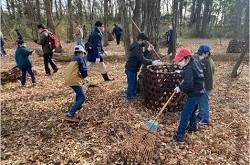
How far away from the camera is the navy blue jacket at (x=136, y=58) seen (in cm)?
610

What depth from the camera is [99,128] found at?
17.8ft

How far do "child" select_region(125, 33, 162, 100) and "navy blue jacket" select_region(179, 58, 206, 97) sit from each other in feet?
4.53

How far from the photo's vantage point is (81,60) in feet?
17.8

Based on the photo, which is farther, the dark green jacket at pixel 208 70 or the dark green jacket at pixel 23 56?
the dark green jacket at pixel 23 56

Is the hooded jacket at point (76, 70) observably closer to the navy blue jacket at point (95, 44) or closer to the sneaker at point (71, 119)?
the sneaker at point (71, 119)

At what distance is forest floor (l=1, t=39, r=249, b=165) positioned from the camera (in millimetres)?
4594

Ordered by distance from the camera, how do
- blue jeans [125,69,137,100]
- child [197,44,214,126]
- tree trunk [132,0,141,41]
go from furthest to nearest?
tree trunk [132,0,141,41]
blue jeans [125,69,137,100]
child [197,44,214,126]

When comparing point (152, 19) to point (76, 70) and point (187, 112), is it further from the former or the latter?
point (187, 112)

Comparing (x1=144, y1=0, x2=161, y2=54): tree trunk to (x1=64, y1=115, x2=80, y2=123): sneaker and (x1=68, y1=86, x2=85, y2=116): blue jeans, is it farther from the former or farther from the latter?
(x1=64, y1=115, x2=80, y2=123): sneaker

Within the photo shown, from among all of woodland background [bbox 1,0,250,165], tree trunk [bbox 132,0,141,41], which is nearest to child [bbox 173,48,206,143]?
woodland background [bbox 1,0,250,165]

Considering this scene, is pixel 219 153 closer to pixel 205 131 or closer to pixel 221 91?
pixel 205 131

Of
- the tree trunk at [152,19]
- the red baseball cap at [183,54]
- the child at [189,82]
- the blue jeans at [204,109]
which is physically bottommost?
the blue jeans at [204,109]

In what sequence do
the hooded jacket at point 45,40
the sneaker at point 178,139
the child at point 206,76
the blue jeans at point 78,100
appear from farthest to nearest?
the hooded jacket at point 45,40, the blue jeans at point 78,100, the child at point 206,76, the sneaker at point 178,139

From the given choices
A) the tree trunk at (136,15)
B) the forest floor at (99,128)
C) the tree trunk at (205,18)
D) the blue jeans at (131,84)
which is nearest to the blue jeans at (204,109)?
the forest floor at (99,128)
